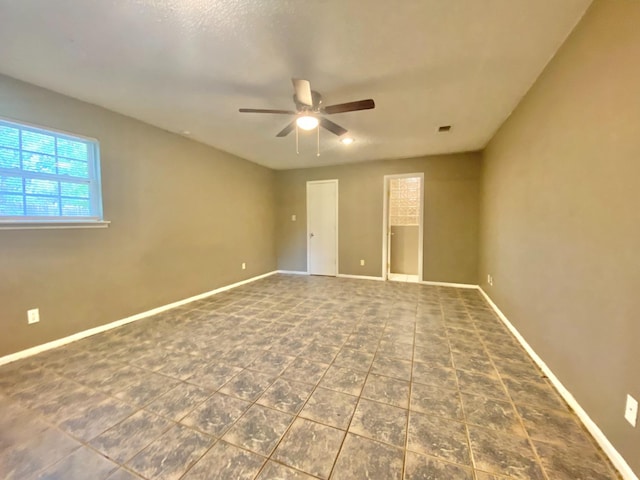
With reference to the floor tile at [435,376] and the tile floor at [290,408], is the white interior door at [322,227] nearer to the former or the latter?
the tile floor at [290,408]

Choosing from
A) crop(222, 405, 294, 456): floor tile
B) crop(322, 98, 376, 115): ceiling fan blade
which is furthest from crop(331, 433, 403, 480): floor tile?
crop(322, 98, 376, 115): ceiling fan blade

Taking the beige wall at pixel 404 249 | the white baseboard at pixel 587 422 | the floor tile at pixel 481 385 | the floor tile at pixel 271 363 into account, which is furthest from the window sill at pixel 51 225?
the beige wall at pixel 404 249

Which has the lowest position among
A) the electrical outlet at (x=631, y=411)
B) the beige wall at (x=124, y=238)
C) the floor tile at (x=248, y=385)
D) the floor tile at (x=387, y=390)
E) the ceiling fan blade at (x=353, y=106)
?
the floor tile at (x=248, y=385)

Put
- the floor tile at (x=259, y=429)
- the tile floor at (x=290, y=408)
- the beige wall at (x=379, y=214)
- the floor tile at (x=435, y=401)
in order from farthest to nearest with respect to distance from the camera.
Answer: the beige wall at (x=379, y=214) < the floor tile at (x=435, y=401) < the floor tile at (x=259, y=429) < the tile floor at (x=290, y=408)

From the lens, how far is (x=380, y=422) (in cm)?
155

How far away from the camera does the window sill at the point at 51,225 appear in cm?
223

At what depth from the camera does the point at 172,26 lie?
5.48 feet

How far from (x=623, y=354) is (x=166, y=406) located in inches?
101

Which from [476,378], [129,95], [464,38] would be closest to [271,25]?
[464,38]

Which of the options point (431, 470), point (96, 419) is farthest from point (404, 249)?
point (96, 419)

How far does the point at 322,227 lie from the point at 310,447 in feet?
15.2

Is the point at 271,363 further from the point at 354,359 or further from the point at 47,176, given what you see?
the point at 47,176

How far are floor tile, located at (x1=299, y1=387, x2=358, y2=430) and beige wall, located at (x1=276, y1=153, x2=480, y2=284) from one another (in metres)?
3.77

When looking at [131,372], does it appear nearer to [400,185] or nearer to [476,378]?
[476,378]
